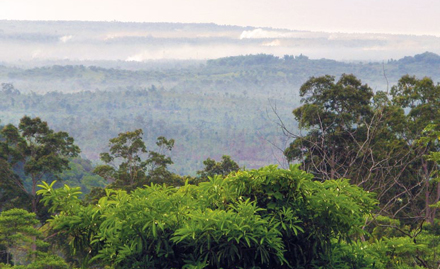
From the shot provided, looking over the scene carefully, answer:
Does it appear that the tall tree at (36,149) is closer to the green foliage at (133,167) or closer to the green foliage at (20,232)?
the green foliage at (133,167)

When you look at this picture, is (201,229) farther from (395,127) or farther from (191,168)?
(191,168)

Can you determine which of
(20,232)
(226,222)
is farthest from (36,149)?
(226,222)

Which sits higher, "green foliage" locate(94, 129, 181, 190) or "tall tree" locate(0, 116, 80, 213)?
"tall tree" locate(0, 116, 80, 213)

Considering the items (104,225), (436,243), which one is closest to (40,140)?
(436,243)

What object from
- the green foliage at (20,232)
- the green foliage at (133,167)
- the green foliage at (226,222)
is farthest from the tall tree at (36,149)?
the green foliage at (226,222)

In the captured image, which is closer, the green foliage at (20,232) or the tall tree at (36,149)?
the green foliage at (20,232)

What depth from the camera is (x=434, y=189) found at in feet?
98.9

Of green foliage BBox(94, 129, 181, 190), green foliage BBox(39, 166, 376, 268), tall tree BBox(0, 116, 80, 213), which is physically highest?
green foliage BBox(39, 166, 376, 268)

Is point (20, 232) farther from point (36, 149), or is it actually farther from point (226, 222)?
point (226, 222)

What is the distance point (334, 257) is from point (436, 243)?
322 inches

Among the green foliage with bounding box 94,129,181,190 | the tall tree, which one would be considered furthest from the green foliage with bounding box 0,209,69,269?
the green foliage with bounding box 94,129,181,190

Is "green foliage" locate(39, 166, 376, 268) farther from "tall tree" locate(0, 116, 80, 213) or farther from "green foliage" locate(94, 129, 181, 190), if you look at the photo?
"green foliage" locate(94, 129, 181, 190)

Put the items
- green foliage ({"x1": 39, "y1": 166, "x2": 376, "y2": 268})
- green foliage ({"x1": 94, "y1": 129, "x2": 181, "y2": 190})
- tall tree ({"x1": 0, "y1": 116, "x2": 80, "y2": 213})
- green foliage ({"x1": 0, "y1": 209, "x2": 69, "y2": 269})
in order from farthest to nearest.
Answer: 1. green foliage ({"x1": 94, "y1": 129, "x2": 181, "y2": 190})
2. tall tree ({"x1": 0, "y1": 116, "x2": 80, "y2": 213})
3. green foliage ({"x1": 0, "y1": 209, "x2": 69, "y2": 269})
4. green foliage ({"x1": 39, "y1": 166, "x2": 376, "y2": 268})

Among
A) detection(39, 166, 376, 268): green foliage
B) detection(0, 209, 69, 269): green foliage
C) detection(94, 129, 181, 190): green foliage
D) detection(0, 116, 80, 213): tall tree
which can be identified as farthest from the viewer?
detection(94, 129, 181, 190): green foliage
